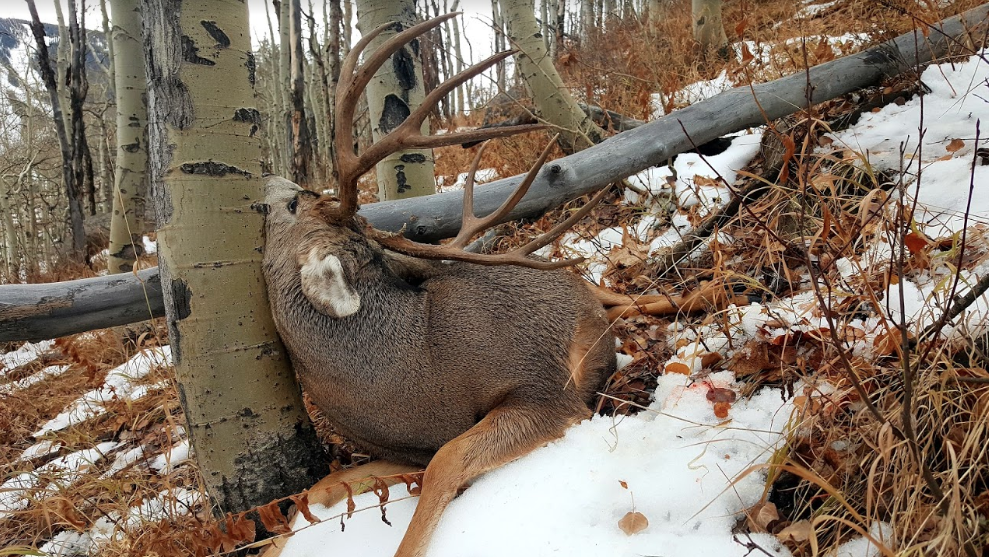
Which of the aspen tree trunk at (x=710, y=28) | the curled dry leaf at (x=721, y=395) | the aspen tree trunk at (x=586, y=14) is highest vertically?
the aspen tree trunk at (x=586, y=14)

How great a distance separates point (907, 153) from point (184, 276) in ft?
13.2

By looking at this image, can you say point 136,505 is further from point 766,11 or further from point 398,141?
point 766,11

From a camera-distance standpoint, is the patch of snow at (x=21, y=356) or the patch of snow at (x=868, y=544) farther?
the patch of snow at (x=21, y=356)

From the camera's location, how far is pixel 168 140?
2.32 m

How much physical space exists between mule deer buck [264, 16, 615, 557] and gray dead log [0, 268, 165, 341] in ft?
2.29

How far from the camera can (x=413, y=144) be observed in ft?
7.43

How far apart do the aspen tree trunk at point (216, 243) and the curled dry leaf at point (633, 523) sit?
1.56m

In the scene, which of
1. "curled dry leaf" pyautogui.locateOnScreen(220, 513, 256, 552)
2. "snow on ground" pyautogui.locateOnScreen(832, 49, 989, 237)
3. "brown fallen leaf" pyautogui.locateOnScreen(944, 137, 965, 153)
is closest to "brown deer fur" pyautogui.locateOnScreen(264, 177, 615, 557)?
"curled dry leaf" pyautogui.locateOnScreen(220, 513, 256, 552)

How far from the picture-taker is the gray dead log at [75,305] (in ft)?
7.96

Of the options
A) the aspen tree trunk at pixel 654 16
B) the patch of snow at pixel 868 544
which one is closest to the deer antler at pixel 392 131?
the patch of snow at pixel 868 544

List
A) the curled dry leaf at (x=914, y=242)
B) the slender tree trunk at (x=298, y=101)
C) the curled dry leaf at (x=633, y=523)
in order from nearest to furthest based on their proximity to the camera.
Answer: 1. the curled dry leaf at (x=633, y=523)
2. the curled dry leaf at (x=914, y=242)
3. the slender tree trunk at (x=298, y=101)

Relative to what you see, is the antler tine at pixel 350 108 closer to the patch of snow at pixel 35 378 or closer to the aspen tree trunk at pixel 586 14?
the patch of snow at pixel 35 378

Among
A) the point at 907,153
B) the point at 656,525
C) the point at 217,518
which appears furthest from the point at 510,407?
the point at 907,153

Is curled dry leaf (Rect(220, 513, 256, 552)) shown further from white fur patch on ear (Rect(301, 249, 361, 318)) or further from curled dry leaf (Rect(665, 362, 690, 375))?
curled dry leaf (Rect(665, 362, 690, 375))
